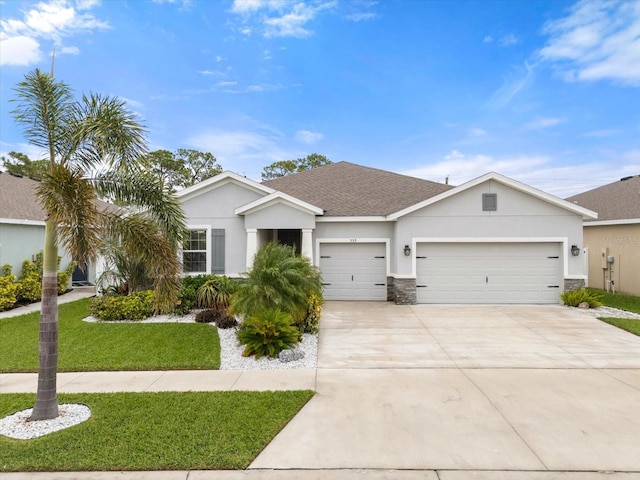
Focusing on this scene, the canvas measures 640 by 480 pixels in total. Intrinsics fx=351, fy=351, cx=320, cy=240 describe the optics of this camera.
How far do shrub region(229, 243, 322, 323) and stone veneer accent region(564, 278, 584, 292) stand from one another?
30.4ft

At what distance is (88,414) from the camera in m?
4.75

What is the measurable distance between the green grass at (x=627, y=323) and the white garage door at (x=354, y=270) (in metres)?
6.65

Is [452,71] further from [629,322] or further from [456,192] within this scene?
[629,322]

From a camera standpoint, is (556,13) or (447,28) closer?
(556,13)

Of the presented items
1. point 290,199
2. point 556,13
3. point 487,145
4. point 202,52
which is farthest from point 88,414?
point 487,145

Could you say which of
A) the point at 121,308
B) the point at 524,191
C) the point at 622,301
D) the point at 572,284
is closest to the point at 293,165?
the point at 524,191

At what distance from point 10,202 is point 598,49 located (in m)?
23.8

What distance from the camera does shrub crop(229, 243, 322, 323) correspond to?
312 inches

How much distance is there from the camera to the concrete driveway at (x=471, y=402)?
3770mm

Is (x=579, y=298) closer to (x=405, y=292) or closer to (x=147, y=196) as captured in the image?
(x=405, y=292)

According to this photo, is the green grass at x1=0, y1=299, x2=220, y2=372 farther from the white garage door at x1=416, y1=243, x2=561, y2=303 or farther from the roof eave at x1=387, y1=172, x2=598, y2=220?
the roof eave at x1=387, y1=172, x2=598, y2=220

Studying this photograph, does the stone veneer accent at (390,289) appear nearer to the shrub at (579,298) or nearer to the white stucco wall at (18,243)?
the shrub at (579,298)

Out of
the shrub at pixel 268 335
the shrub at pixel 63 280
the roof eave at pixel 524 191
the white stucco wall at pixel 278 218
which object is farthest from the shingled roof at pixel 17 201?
the roof eave at pixel 524 191

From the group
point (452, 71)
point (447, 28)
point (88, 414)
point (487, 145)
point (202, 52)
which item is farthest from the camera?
point (487, 145)
